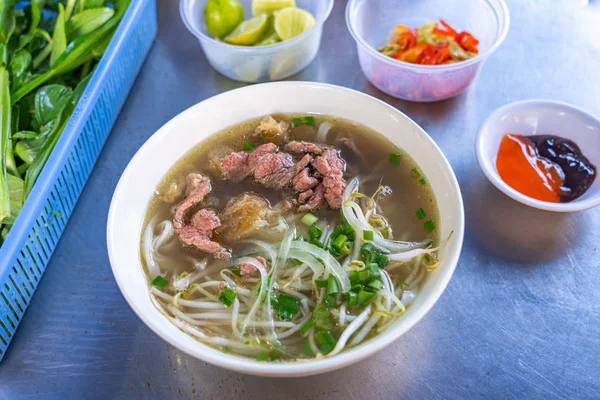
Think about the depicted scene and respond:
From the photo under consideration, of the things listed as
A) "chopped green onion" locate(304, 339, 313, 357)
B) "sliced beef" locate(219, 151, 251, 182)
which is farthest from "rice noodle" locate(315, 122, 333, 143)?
"chopped green onion" locate(304, 339, 313, 357)

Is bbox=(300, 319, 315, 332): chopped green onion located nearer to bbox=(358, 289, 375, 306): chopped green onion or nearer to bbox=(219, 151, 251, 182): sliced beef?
bbox=(358, 289, 375, 306): chopped green onion

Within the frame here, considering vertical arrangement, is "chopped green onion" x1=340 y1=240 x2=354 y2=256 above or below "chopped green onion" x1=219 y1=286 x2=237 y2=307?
above

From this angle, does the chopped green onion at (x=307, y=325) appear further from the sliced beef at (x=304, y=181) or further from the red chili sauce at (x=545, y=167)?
the red chili sauce at (x=545, y=167)

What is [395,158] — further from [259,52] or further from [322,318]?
[259,52]

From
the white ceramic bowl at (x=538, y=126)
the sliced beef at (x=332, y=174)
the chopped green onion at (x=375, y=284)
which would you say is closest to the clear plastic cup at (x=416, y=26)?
the white ceramic bowl at (x=538, y=126)

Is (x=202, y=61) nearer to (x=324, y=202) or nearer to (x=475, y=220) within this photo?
(x=324, y=202)

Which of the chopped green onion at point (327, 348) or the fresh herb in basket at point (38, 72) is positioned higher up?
the fresh herb in basket at point (38, 72)
